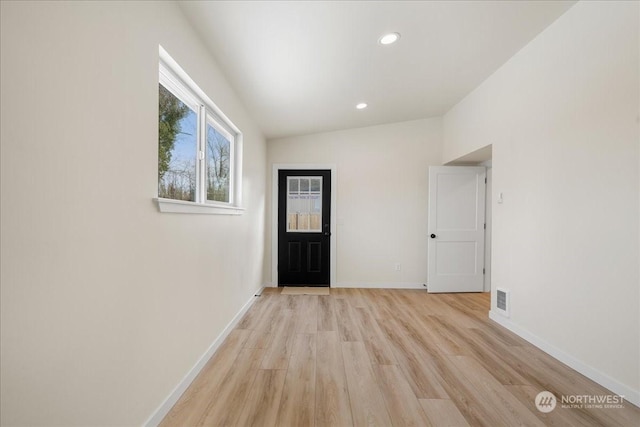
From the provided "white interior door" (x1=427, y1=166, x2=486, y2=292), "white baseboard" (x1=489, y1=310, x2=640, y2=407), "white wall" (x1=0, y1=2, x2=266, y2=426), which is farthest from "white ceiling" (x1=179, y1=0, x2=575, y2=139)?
"white baseboard" (x1=489, y1=310, x2=640, y2=407)

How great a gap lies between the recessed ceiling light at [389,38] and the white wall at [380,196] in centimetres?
232

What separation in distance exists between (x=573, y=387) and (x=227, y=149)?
3560 millimetres

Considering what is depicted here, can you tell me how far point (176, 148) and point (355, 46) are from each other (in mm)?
1656

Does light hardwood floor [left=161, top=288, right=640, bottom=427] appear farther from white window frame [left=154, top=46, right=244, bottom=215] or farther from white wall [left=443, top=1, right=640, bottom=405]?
white window frame [left=154, top=46, right=244, bottom=215]

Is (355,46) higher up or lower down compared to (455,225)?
higher up

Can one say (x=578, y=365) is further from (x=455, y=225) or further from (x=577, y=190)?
(x=455, y=225)

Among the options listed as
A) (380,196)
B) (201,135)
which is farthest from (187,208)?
(380,196)

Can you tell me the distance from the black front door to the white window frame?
1.45 metres

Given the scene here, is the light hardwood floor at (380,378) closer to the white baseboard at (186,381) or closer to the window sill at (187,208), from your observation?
the white baseboard at (186,381)

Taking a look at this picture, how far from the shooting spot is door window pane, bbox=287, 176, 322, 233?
462cm

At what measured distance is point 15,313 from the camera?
813 millimetres

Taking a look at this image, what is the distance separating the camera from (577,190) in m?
2.10

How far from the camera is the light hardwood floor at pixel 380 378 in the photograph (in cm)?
162

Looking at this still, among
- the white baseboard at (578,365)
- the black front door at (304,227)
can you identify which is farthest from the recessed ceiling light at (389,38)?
the white baseboard at (578,365)
